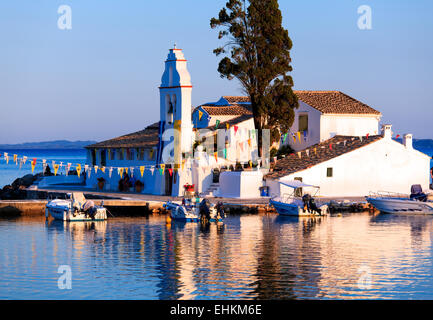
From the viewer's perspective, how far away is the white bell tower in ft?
200

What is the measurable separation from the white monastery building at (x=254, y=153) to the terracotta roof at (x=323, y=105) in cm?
8

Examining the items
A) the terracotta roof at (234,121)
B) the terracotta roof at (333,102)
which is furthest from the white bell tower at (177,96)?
the terracotta roof at (333,102)

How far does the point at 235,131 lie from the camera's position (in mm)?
63375

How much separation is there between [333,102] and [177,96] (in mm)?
13500

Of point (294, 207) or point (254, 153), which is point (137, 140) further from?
point (294, 207)

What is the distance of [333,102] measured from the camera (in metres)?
68.2

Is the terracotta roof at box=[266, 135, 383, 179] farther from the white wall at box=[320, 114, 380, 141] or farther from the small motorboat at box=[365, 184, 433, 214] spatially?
the small motorboat at box=[365, 184, 433, 214]

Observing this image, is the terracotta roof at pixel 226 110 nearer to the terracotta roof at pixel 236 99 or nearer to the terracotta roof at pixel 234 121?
the terracotta roof at pixel 234 121

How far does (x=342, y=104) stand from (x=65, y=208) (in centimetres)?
2497

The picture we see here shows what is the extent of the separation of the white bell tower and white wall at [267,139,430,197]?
23.4ft

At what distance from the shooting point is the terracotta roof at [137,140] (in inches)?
2611

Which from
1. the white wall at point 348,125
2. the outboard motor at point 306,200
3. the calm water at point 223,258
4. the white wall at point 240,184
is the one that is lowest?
the calm water at point 223,258
